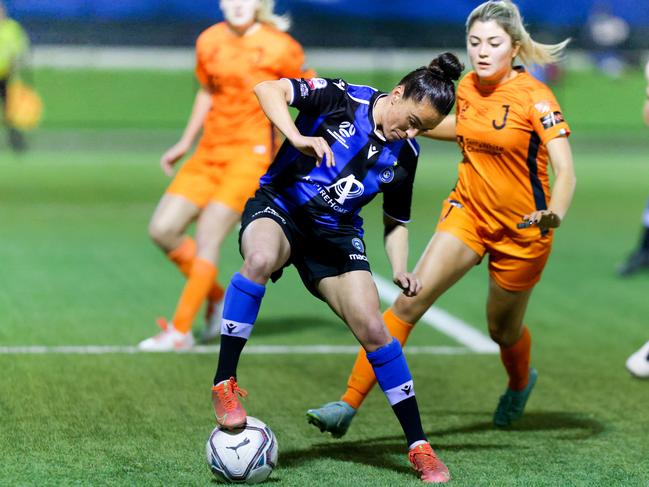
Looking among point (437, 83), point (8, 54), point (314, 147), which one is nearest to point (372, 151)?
point (437, 83)

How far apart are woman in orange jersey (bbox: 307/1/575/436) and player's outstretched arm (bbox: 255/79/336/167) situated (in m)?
1.08

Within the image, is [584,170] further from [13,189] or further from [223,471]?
[223,471]

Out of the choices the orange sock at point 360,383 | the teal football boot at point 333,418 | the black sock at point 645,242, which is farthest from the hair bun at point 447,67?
the black sock at point 645,242

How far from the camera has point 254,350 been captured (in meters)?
8.62

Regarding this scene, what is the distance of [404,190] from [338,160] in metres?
0.40

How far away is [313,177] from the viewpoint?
5.60 metres

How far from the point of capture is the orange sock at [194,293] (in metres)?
8.59

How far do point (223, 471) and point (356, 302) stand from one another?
92 centimetres

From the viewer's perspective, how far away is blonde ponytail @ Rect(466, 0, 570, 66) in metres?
6.20

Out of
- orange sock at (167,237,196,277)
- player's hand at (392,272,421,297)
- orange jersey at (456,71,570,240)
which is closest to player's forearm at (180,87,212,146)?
orange sock at (167,237,196,277)

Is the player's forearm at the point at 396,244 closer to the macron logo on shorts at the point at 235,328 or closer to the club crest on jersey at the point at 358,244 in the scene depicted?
the club crest on jersey at the point at 358,244

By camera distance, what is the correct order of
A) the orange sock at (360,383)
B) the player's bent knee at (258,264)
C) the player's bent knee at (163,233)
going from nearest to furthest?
the player's bent knee at (258,264) → the orange sock at (360,383) → the player's bent knee at (163,233)

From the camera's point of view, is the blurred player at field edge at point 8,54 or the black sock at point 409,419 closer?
the black sock at point 409,419

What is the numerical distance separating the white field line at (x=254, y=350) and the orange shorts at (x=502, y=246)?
231 centimetres
